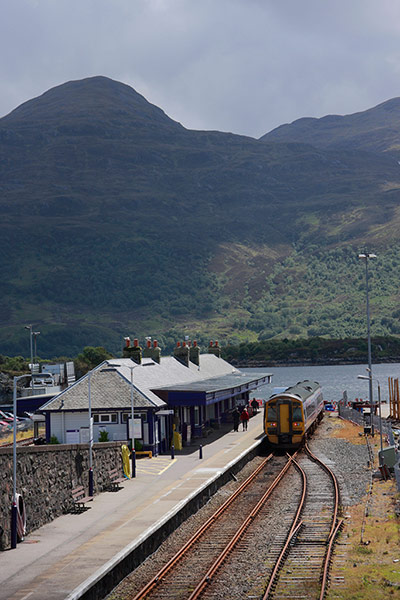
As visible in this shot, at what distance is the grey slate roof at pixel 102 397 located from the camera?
1770 inches

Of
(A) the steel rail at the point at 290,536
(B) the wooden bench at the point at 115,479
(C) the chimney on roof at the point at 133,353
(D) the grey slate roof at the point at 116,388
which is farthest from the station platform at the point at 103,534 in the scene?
(C) the chimney on roof at the point at 133,353

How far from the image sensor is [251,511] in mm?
30078

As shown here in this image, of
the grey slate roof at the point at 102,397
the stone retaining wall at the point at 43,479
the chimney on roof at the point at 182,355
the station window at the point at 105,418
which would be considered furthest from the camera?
the chimney on roof at the point at 182,355

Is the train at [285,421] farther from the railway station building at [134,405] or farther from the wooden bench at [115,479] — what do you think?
the wooden bench at [115,479]

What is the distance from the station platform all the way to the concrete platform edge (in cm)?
2

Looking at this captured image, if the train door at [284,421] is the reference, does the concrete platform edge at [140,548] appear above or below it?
below

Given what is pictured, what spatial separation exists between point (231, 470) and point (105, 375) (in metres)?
11.8

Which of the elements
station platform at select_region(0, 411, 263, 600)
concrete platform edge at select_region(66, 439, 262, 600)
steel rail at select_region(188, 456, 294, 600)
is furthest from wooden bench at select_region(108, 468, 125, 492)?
steel rail at select_region(188, 456, 294, 600)

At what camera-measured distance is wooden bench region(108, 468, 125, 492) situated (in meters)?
34.4


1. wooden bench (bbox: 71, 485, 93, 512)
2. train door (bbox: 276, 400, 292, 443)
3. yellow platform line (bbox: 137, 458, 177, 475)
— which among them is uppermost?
train door (bbox: 276, 400, 292, 443)

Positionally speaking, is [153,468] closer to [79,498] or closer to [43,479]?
[79,498]

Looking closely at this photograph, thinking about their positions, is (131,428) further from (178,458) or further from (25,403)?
(25,403)

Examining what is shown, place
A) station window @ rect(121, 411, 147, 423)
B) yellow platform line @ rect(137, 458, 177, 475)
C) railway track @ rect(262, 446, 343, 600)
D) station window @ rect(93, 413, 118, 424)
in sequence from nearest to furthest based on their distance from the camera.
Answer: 1. railway track @ rect(262, 446, 343, 600)
2. yellow platform line @ rect(137, 458, 177, 475)
3. station window @ rect(121, 411, 147, 423)
4. station window @ rect(93, 413, 118, 424)

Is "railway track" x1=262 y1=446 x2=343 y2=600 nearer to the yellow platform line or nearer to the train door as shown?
the yellow platform line
